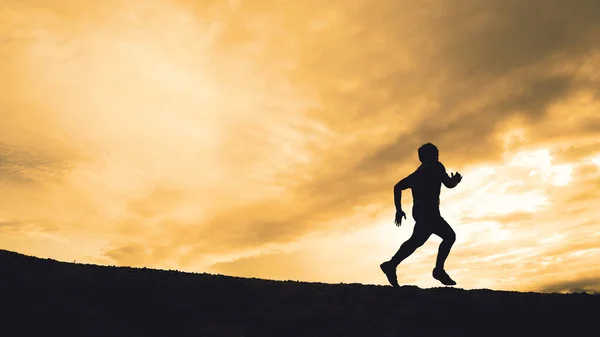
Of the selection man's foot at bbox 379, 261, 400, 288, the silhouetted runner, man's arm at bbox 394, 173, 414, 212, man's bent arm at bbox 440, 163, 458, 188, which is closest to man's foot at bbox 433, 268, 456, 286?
the silhouetted runner

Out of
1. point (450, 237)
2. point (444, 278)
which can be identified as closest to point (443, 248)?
point (450, 237)

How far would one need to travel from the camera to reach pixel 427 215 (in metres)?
9.72

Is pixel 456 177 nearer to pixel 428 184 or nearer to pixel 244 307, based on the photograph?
pixel 428 184

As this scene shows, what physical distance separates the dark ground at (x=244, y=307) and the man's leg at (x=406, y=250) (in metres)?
0.65

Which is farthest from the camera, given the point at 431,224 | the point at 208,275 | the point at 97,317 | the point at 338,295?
the point at 431,224

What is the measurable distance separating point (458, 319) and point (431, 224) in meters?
2.29

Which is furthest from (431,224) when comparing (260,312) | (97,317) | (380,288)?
(97,317)

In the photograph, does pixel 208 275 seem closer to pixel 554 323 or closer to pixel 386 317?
pixel 386 317

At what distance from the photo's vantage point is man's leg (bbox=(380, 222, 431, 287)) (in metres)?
9.66

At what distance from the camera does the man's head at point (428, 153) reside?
10008mm

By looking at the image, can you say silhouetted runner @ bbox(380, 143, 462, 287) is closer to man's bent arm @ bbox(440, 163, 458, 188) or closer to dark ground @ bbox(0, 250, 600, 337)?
man's bent arm @ bbox(440, 163, 458, 188)

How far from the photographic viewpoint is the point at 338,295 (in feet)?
27.9

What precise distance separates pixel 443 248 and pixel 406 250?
2.46 feet

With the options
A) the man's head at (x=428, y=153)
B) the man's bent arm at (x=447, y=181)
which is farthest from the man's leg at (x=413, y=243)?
the man's head at (x=428, y=153)
